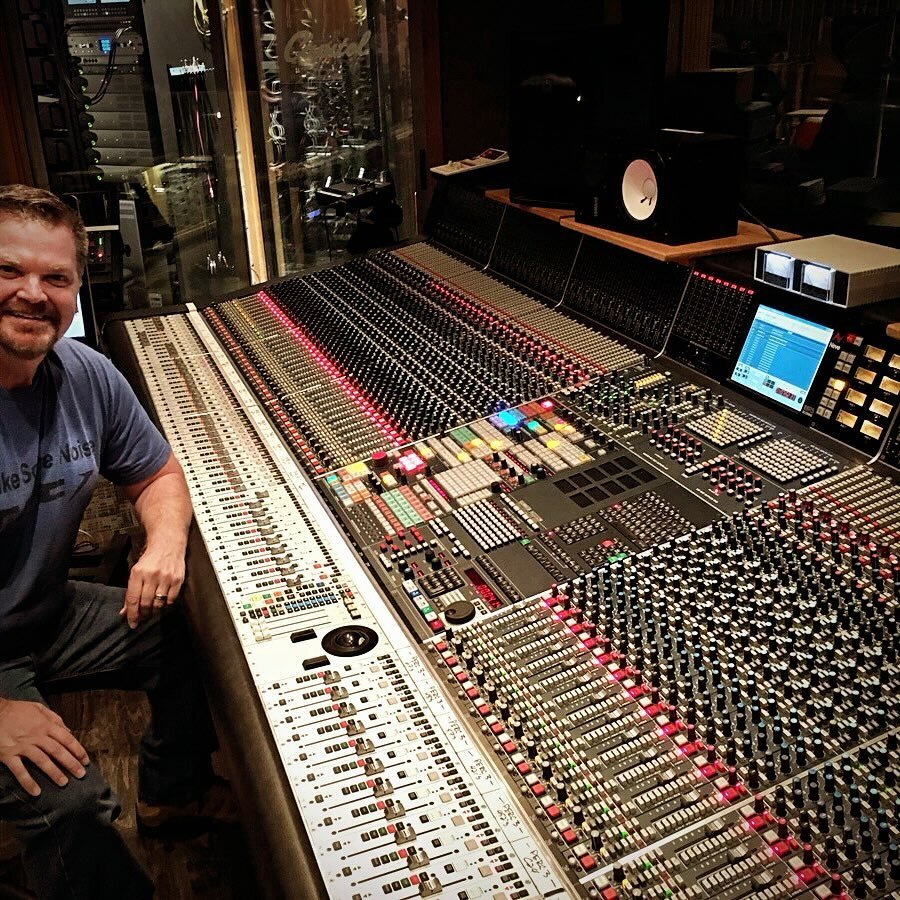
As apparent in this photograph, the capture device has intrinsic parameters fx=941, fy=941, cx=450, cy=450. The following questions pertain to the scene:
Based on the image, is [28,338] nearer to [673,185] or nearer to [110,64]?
[673,185]

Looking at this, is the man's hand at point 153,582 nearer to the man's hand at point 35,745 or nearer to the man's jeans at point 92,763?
the man's jeans at point 92,763

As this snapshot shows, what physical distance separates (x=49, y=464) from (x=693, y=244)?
172 centimetres

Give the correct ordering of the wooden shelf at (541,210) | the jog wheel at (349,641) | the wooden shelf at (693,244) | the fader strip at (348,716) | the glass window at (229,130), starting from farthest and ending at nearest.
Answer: the glass window at (229,130), the wooden shelf at (541,210), the wooden shelf at (693,244), the jog wheel at (349,641), the fader strip at (348,716)

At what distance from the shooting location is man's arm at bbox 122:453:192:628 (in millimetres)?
1985

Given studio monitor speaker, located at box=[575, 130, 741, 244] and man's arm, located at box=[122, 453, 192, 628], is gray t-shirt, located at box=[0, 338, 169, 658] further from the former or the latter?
studio monitor speaker, located at box=[575, 130, 741, 244]

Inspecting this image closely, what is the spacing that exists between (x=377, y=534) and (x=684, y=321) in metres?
1.10

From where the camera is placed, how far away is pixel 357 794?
4.45 feet

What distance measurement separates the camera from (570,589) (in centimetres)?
171

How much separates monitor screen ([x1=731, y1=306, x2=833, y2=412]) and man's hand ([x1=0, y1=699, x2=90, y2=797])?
167 centimetres

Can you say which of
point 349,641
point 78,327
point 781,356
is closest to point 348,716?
point 349,641

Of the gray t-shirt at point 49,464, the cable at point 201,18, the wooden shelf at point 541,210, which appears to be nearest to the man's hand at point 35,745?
the gray t-shirt at point 49,464

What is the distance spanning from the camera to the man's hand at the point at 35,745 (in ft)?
5.52

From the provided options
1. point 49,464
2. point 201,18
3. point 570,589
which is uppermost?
point 201,18

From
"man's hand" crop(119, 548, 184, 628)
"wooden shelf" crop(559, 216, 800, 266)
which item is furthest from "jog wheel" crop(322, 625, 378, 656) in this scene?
"wooden shelf" crop(559, 216, 800, 266)
